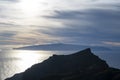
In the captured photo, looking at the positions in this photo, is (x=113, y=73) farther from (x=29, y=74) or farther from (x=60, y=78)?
(x=29, y=74)

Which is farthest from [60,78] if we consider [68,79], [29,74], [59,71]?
[29,74]

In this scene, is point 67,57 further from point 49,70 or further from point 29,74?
point 29,74

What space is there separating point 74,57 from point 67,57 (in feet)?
8.71

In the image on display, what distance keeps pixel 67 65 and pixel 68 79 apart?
2185 cm

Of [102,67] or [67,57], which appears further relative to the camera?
A: [67,57]

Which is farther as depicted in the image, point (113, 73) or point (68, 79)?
point (68, 79)

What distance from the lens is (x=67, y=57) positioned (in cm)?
10800

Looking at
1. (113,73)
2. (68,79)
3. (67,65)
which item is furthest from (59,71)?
(113,73)

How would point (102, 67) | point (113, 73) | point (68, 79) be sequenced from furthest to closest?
point (102, 67) < point (68, 79) < point (113, 73)

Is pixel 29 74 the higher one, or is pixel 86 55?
pixel 86 55

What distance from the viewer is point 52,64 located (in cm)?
10669

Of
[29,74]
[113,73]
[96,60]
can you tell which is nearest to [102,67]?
[96,60]

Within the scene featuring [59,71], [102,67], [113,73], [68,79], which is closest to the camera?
[113,73]

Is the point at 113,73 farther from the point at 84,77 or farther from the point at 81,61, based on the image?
the point at 81,61
